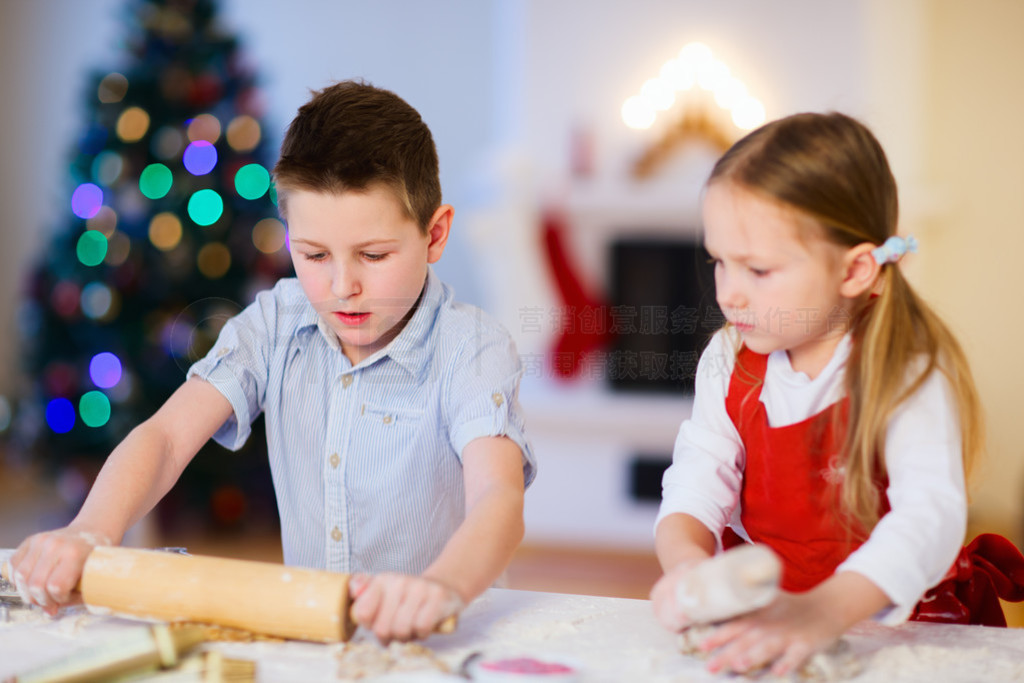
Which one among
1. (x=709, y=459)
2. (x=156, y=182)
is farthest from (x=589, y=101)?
(x=709, y=459)

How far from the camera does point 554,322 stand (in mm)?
3787

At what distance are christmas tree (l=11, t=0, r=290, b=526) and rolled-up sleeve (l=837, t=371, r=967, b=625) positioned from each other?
2.60 metres

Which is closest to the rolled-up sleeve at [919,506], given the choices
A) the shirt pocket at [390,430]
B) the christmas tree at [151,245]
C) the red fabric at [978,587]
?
the red fabric at [978,587]

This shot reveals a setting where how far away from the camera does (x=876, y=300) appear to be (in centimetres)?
91

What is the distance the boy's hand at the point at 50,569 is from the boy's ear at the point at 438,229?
499 mm

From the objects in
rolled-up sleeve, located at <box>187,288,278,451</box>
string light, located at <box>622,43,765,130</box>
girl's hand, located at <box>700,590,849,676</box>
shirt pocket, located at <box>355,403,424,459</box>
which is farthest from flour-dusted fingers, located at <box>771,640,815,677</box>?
string light, located at <box>622,43,765,130</box>

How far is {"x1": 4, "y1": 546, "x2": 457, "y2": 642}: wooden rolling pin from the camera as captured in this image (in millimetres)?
726

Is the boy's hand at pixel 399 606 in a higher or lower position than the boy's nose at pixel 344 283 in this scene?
lower

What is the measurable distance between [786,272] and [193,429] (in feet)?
2.24

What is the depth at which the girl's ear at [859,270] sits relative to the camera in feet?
2.90

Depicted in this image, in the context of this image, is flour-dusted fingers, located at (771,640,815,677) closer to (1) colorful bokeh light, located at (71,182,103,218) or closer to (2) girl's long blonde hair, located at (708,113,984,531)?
(2) girl's long blonde hair, located at (708,113,984,531)

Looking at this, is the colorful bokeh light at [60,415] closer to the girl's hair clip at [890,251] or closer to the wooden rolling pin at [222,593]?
the wooden rolling pin at [222,593]

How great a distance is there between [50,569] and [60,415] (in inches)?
102

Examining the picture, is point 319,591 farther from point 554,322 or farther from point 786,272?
point 554,322
